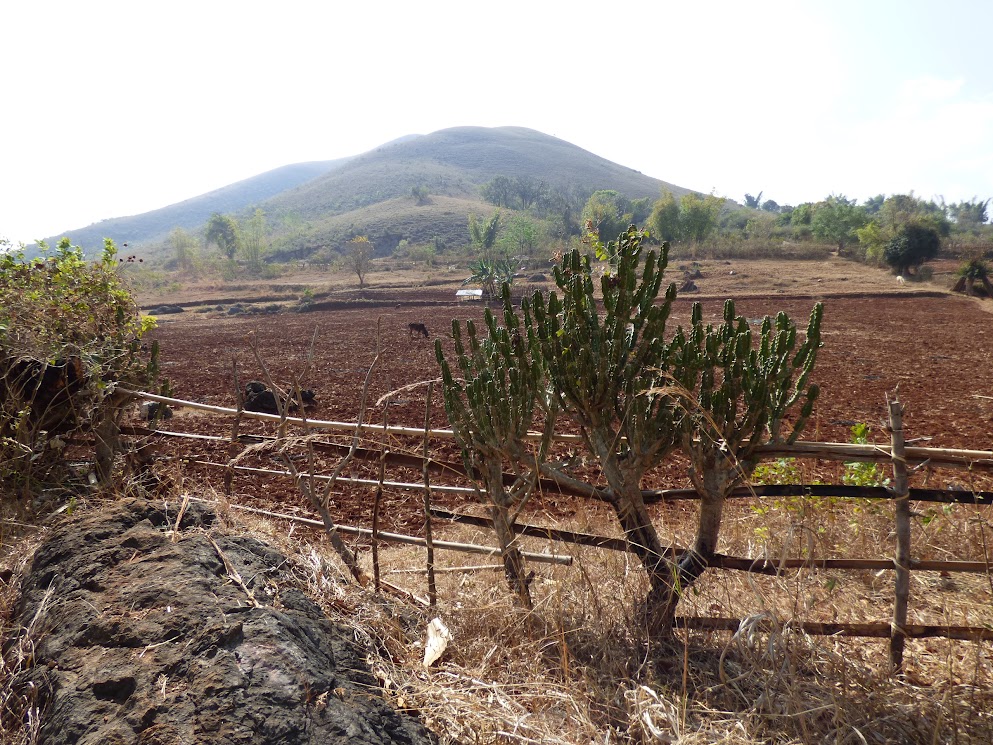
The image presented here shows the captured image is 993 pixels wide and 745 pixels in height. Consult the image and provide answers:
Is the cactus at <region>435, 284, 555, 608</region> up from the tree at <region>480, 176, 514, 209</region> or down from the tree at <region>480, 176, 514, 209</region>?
down

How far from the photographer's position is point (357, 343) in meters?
21.7

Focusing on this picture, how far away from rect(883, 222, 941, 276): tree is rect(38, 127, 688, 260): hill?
5626 cm

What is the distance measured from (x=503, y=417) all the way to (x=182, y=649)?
180cm

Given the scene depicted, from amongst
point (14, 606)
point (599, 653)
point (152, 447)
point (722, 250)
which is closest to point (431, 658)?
point (599, 653)

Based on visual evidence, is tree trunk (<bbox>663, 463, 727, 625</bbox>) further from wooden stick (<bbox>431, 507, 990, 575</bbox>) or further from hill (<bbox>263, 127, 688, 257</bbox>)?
hill (<bbox>263, 127, 688, 257</bbox>)

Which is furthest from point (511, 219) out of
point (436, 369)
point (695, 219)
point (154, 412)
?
point (154, 412)

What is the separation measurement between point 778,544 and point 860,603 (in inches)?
22.2

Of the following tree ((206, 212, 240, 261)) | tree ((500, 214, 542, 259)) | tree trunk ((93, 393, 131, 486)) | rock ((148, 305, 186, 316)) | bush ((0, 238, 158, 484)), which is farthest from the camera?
tree ((206, 212, 240, 261))

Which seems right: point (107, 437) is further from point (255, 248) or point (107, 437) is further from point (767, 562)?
point (255, 248)

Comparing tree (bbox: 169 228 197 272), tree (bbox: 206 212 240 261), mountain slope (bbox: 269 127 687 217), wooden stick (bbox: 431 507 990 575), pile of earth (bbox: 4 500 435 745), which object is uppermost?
mountain slope (bbox: 269 127 687 217)

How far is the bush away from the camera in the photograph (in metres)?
4.30

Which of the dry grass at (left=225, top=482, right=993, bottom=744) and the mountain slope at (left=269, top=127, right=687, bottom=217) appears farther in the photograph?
the mountain slope at (left=269, top=127, right=687, bottom=217)

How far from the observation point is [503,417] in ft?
11.1

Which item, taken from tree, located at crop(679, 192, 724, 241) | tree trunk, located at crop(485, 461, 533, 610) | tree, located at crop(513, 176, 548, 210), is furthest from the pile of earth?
tree, located at crop(513, 176, 548, 210)
